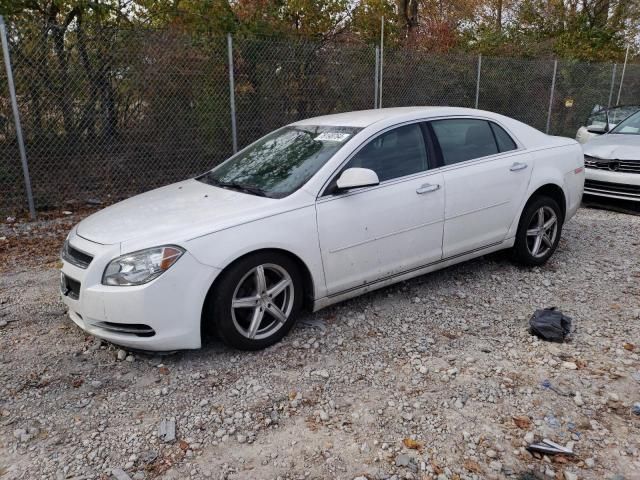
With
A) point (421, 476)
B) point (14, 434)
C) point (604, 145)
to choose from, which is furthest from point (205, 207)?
point (604, 145)

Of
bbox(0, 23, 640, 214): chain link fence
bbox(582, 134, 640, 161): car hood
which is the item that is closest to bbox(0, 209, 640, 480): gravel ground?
bbox(0, 23, 640, 214): chain link fence

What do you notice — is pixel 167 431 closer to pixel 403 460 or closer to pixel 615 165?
pixel 403 460

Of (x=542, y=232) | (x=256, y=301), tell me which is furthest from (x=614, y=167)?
(x=256, y=301)

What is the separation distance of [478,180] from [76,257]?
3.17m

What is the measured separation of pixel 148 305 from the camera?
10.2ft

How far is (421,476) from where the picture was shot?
8.02 ft

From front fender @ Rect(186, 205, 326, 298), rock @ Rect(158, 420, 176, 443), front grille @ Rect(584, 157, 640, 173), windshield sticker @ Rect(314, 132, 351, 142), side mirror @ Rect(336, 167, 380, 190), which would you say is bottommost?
rock @ Rect(158, 420, 176, 443)

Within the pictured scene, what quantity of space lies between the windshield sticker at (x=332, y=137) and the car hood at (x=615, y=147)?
4866mm

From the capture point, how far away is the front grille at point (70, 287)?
338cm

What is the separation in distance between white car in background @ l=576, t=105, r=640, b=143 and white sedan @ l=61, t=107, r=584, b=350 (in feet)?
15.6

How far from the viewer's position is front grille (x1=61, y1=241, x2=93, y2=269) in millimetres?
3338

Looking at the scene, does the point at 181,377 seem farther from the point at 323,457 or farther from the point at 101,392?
the point at 323,457

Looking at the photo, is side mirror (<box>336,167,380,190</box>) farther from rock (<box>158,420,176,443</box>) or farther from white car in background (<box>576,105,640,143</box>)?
white car in background (<box>576,105,640,143</box>)

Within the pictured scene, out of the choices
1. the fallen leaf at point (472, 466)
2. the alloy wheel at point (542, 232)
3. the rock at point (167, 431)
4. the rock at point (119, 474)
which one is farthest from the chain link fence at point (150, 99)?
the fallen leaf at point (472, 466)
